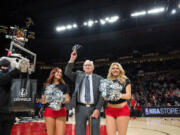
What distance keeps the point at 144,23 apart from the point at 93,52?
636 cm

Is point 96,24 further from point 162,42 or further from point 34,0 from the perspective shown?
point 162,42

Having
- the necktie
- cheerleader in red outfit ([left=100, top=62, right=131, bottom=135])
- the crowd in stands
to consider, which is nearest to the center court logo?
the necktie

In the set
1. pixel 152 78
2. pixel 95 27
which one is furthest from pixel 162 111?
pixel 95 27

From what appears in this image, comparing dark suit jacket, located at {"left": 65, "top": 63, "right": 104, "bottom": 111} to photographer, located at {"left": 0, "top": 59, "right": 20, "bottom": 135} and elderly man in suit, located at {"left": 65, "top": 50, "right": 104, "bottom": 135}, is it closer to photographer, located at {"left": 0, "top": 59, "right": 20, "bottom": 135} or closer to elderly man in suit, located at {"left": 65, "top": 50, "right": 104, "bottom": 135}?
elderly man in suit, located at {"left": 65, "top": 50, "right": 104, "bottom": 135}

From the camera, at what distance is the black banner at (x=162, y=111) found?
35.1 ft

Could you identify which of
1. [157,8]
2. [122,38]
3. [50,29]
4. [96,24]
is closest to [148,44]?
[122,38]

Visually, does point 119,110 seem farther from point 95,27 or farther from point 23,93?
point 95,27

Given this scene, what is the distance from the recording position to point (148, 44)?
16.6 metres

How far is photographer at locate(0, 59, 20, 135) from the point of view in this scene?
6.18 ft

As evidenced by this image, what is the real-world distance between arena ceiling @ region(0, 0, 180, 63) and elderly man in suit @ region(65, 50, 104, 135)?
852cm

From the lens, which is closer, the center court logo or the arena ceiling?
the center court logo

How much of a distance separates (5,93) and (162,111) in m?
11.2

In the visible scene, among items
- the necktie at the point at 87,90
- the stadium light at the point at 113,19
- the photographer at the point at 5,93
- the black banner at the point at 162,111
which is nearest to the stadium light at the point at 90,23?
the stadium light at the point at 113,19

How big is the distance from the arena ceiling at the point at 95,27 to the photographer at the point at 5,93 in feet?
31.2
